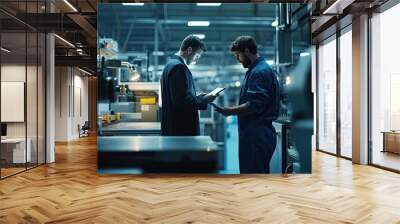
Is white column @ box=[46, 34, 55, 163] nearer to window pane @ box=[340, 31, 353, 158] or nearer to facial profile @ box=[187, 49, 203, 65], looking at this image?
facial profile @ box=[187, 49, 203, 65]

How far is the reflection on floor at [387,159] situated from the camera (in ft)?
23.6

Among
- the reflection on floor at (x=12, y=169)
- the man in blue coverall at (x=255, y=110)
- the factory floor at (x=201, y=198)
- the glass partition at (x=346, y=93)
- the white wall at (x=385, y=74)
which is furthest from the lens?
the glass partition at (x=346, y=93)

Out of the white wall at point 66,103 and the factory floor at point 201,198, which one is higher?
the white wall at point 66,103

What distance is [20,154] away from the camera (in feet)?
24.6

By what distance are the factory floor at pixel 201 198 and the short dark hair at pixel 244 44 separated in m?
2.06

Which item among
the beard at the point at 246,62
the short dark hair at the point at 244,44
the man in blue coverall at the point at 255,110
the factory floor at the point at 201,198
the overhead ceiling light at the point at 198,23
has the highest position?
the overhead ceiling light at the point at 198,23

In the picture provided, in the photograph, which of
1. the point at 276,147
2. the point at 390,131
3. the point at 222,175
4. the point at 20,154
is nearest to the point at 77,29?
the point at 20,154

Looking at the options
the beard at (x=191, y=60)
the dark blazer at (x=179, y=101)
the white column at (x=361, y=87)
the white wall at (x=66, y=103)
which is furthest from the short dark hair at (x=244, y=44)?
the white wall at (x=66, y=103)

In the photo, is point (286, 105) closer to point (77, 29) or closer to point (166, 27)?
point (166, 27)

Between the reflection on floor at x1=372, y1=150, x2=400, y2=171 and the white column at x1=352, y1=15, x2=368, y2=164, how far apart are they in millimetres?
269

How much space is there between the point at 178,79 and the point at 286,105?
5.78 ft

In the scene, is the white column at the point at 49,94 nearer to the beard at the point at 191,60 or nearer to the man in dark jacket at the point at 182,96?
the man in dark jacket at the point at 182,96

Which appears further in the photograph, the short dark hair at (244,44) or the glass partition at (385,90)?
the glass partition at (385,90)

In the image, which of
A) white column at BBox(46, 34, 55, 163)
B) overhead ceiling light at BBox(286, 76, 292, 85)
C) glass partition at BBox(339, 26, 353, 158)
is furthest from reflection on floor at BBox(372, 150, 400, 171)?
white column at BBox(46, 34, 55, 163)
